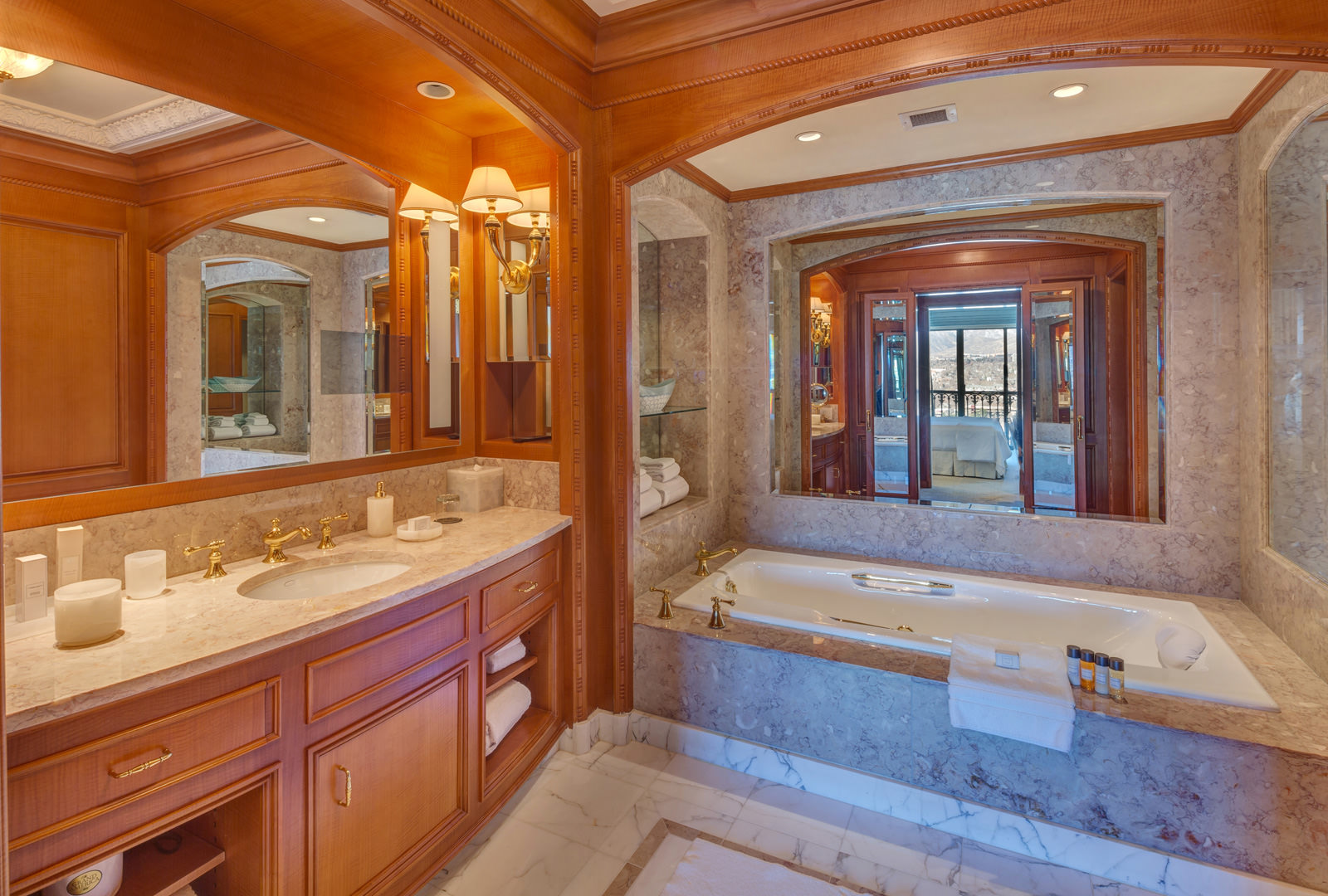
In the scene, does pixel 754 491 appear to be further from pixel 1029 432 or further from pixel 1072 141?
pixel 1072 141

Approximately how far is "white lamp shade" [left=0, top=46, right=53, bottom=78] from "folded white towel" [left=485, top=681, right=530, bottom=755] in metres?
1.95

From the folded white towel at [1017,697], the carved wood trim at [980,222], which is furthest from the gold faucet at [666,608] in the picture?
the carved wood trim at [980,222]

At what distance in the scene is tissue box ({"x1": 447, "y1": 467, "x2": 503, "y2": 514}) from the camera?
256cm

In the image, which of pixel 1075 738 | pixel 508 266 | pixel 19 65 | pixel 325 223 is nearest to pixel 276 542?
pixel 325 223

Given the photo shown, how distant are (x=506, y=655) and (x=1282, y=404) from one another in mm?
2938

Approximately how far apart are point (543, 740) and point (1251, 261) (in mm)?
3276

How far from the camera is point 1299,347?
220 centimetres

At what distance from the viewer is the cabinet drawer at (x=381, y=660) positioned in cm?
→ 143

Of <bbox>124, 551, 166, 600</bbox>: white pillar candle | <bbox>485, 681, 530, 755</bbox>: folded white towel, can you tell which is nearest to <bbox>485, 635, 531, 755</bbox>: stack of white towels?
<bbox>485, 681, 530, 755</bbox>: folded white towel

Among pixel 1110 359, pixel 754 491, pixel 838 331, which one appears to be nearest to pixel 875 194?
pixel 838 331

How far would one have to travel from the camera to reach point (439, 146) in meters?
2.56

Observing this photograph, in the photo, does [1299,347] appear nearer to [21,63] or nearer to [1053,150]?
[1053,150]

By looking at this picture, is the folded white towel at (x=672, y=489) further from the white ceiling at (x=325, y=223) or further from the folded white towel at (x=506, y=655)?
the white ceiling at (x=325, y=223)

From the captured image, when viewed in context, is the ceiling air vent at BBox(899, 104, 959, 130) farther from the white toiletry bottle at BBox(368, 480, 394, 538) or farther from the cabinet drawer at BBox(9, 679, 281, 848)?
the cabinet drawer at BBox(9, 679, 281, 848)
